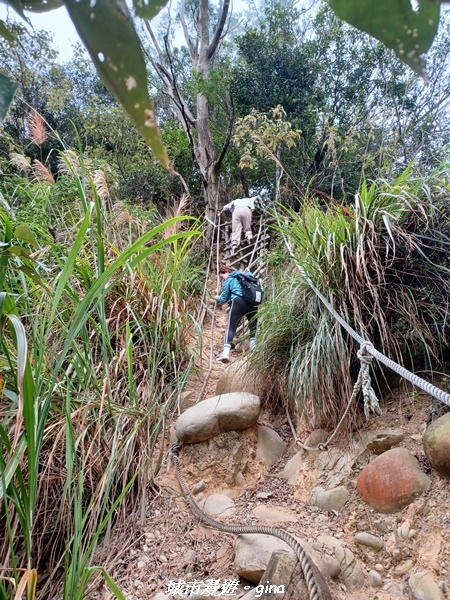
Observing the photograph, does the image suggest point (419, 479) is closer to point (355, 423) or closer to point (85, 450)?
point (355, 423)

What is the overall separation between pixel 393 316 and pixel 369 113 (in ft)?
12.5

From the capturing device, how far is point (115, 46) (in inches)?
6.7

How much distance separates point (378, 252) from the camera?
170cm

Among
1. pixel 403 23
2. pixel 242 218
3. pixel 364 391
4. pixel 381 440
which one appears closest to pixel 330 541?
pixel 381 440

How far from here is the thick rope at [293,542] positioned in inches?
40.7

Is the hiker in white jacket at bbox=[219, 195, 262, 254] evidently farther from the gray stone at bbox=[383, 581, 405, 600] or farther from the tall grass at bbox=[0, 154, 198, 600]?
the gray stone at bbox=[383, 581, 405, 600]

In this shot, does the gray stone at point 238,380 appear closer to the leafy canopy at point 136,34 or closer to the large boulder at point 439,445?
the large boulder at point 439,445

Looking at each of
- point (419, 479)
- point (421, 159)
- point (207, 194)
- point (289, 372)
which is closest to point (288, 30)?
point (207, 194)

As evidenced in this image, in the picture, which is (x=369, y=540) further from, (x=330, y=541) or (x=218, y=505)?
(x=218, y=505)

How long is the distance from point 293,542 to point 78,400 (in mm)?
822

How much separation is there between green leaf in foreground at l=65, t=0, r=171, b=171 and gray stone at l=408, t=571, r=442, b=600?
54.3 inches

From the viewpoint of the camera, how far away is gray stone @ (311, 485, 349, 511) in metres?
1.45

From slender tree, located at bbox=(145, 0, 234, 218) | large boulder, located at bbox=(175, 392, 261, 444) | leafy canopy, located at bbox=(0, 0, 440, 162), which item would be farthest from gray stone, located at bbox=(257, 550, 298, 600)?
slender tree, located at bbox=(145, 0, 234, 218)

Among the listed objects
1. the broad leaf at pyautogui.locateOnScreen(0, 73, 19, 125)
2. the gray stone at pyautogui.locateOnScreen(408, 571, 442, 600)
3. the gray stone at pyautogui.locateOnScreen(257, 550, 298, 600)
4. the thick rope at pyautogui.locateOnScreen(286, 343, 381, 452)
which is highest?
the broad leaf at pyautogui.locateOnScreen(0, 73, 19, 125)
